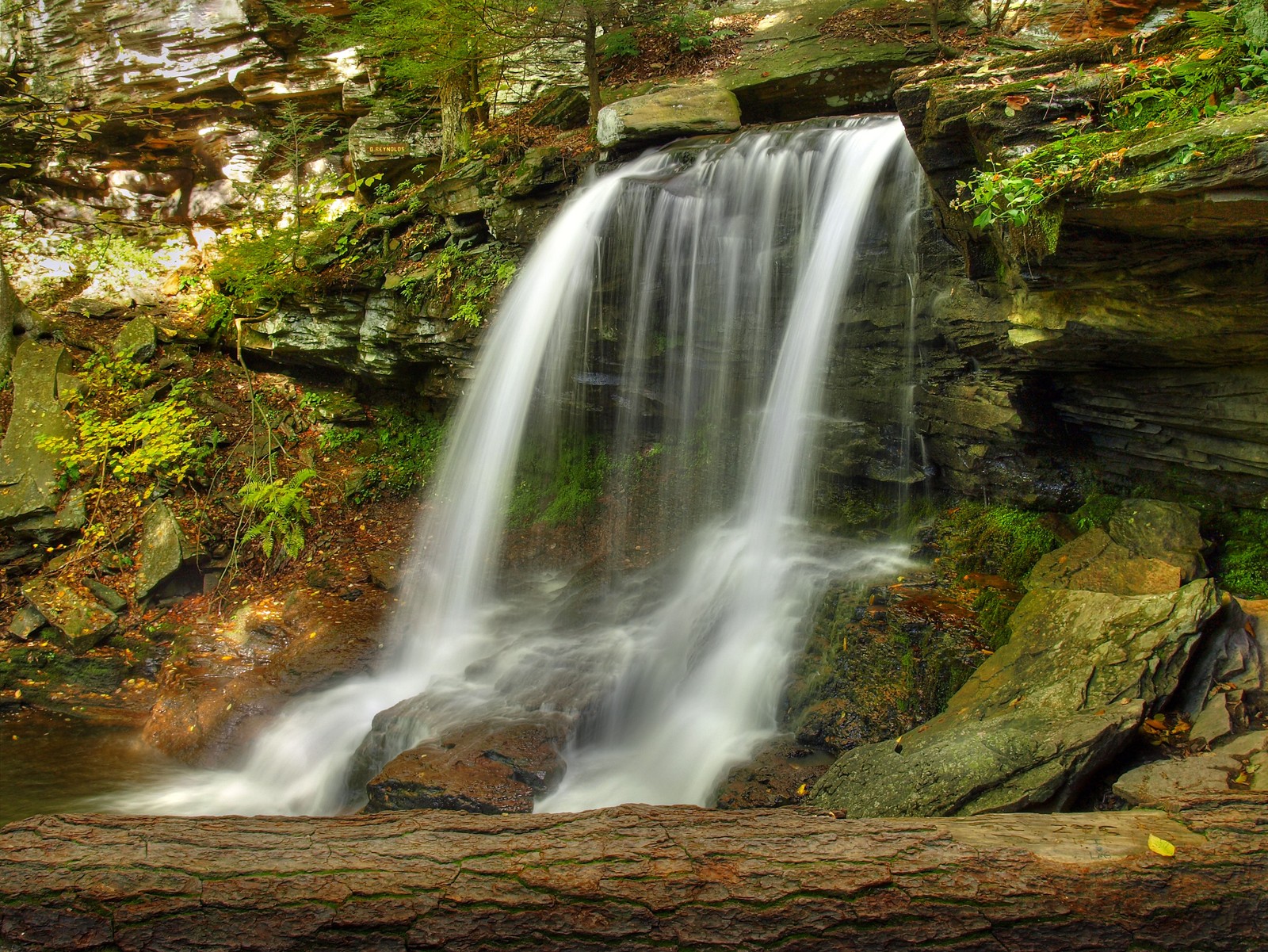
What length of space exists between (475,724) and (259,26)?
1267cm

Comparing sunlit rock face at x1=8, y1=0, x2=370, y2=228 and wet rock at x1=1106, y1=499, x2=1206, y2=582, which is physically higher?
sunlit rock face at x1=8, y1=0, x2=370, y2=228

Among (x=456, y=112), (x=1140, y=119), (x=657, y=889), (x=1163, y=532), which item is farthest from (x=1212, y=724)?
(x=456, y=112)

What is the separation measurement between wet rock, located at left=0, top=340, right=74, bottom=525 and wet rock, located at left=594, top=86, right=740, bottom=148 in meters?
7.39

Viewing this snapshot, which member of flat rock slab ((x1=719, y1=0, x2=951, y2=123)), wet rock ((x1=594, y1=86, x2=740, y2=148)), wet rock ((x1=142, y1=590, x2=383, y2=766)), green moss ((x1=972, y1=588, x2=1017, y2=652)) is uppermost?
flat rock slab ((x1=719, y1=0, x2=951, y2=123))

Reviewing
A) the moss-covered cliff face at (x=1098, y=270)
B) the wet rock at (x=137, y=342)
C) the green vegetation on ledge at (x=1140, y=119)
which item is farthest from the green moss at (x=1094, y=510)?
the wet rock at (x=137, y=342)

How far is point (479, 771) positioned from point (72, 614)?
5.57 m

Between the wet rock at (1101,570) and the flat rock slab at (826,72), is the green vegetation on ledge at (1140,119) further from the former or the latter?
the flat rock slab at (826,72)

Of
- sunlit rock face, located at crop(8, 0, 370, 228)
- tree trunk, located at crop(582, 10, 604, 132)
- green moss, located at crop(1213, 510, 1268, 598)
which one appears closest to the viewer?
green moss, located at crop(1213, 510, 1268, 598)

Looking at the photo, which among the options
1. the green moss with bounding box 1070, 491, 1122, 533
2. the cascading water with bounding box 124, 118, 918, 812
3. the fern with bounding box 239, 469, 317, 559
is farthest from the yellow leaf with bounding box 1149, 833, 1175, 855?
the fern with bounding box 239, 469, 317, 559

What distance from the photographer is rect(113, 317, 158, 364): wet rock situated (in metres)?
9.97

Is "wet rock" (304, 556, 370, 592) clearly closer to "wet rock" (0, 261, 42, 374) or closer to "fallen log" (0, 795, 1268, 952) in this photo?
"wet rock" (0, 261, 42, 374)

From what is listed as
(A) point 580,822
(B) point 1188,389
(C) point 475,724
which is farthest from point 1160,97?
(C) point 475,724

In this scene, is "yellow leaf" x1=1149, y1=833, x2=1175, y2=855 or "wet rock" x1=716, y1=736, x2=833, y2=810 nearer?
"yellow leaf" x1=1149, y1=833, x2=1175, y2=855

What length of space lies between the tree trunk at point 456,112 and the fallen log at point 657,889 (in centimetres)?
987
